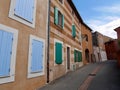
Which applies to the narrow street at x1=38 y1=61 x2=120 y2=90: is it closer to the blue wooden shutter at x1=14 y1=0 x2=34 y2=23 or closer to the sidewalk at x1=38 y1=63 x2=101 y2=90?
the sidewalk at x1=38 y1=63 x2=101 y2=90

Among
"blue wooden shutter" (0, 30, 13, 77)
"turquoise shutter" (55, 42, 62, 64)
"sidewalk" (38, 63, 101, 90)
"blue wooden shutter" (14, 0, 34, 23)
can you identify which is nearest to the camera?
"blue wooden shutter" (0, 30, 13, 77)

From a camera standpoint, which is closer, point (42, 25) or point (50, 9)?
point (42, 25)

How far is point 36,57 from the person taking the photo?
674 cm

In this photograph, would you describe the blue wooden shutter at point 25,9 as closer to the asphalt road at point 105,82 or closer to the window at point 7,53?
the window at point 7,53

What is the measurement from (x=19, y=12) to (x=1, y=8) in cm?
93

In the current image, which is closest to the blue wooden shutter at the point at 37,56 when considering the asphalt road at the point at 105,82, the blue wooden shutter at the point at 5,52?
the blue wooden shutter at the point at 5,52

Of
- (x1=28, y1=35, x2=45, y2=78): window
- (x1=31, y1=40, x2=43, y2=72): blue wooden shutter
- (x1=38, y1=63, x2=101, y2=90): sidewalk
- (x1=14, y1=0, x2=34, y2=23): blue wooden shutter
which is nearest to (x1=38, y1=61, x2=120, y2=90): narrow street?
(x1=38, y1=63, x2=101, y2=90): sidewalk

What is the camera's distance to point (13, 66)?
5.21 meters

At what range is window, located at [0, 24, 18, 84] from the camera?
472 centimetres

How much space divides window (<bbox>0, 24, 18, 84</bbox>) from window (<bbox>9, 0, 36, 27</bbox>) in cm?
66

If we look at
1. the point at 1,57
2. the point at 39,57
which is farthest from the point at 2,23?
the point at 39,57

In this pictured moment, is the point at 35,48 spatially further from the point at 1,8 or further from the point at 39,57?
the point at 1,8

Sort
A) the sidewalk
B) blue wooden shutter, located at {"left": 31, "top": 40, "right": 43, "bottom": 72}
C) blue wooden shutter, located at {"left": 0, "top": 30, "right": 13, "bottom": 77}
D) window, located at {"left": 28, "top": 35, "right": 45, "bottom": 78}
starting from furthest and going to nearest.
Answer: the sidewalk → blue wooden shutter, located at {"left": 31, "top": 40, "right": 43, "bottom": 72} → window, located at {"left": 28, "top": 35, "right": 45, "bottom": 78} → blue wooden shutter, located at {"left": 0, "top": 30, "right": 13, "bottom": 77}

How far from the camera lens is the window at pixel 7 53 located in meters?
4.72
